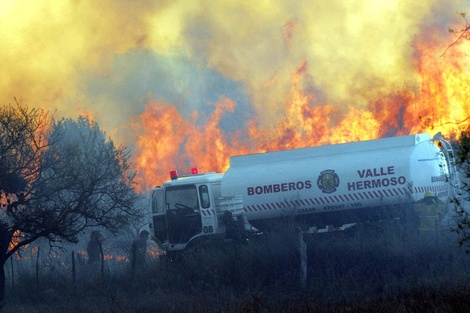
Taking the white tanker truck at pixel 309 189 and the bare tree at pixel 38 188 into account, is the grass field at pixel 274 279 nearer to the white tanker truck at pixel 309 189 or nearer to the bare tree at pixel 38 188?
the white tanker truck at pixel 309 189

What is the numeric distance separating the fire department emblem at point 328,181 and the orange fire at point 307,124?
3072 millimetres

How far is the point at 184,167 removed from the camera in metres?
54.0

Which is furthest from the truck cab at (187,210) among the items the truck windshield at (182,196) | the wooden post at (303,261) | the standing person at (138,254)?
the wooden post at (303,261)

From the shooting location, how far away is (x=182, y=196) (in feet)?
84.9

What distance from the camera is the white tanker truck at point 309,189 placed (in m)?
23.6

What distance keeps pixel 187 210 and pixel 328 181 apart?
15.4 feet

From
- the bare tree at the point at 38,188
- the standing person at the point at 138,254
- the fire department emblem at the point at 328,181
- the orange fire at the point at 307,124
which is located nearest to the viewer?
the bare tree at the point at 38,188

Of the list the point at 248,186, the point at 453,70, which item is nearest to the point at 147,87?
the point at 453,70

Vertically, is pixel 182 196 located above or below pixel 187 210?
above

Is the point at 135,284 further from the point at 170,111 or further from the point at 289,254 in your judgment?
the point at 170,111

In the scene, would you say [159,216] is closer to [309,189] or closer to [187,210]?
[187,210]

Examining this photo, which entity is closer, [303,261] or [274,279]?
[303,261]

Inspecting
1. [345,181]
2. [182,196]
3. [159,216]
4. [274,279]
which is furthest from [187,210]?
[274,279]

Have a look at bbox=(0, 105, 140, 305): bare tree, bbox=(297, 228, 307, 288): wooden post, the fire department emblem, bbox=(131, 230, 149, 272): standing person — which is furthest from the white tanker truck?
bbox=(297, 228, 307, 288): wooden post
